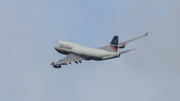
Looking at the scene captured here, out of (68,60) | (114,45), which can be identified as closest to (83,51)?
(68,60)

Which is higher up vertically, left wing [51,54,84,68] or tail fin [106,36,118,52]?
tail fin [106,36,118,52]

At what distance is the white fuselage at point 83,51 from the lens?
129m

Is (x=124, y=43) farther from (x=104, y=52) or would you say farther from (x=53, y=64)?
(x=53, y=64)

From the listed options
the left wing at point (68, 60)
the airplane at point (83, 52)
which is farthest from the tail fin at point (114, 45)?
the left wing at point (68, 60)

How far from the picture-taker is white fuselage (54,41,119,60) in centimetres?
12949

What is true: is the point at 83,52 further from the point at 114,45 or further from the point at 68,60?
the point at 114,45

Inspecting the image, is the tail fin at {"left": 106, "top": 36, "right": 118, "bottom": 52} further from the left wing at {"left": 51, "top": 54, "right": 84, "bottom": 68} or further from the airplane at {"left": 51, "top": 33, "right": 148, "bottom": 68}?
the left wing at {"left": 51, "top": 54, "right": 84, "bottom": 68}

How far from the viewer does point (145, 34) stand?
13962 cm

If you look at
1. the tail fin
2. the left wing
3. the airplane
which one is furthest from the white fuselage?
the left wing

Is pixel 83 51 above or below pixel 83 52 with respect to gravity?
above

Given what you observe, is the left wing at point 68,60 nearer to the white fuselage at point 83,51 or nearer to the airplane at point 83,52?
the airplane at point 83,52

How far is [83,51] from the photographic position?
439ft

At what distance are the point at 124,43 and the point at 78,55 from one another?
1952cm

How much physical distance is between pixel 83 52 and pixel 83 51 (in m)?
0.39
